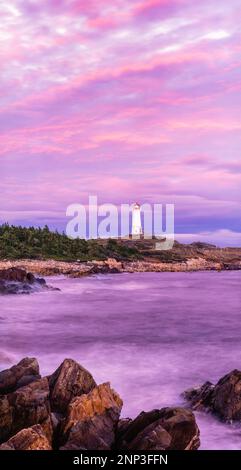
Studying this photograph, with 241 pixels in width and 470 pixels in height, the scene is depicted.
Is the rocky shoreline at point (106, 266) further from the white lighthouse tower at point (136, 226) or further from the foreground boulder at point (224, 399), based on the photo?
the foreground boulder at point (224, 399)

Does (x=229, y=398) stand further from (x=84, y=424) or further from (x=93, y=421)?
(x=84, y=424)

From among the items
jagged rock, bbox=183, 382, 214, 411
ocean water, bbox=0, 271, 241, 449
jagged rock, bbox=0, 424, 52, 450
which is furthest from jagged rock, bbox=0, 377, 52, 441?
jagged rock, bbox=183, 382, 214, 411

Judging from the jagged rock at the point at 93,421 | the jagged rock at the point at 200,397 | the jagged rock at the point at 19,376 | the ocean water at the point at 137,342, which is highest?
the jagged rock at the point at 19,376

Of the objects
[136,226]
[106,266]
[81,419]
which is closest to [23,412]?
[81,419]

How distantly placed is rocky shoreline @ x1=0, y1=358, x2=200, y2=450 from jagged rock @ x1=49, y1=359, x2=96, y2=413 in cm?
2

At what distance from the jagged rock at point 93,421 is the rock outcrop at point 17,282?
92.5 feet

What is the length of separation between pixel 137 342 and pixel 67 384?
9.52 m

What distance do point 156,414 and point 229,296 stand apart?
3632 centimetres

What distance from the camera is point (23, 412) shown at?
306 inches

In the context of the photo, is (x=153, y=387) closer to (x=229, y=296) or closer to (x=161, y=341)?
(x=161, y=341)

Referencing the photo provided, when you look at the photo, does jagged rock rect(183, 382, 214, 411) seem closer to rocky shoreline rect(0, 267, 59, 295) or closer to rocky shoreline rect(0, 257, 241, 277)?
rocky shoreline rect(0, 267, 59, 295)

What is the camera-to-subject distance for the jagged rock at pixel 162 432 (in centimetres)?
683

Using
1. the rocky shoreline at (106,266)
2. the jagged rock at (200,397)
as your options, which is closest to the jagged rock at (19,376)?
the jagged rock at (200,397)

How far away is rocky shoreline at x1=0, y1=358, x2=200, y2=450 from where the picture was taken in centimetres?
685
